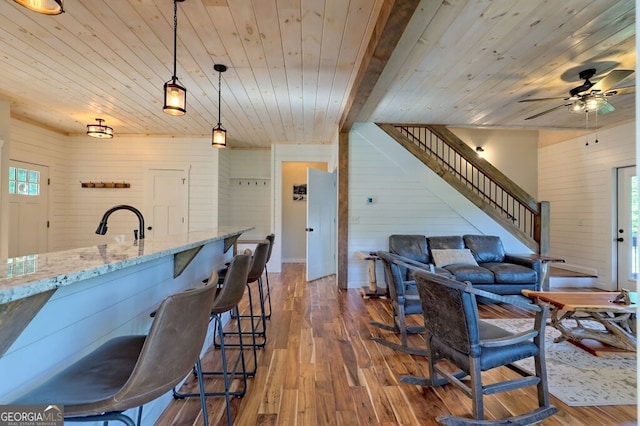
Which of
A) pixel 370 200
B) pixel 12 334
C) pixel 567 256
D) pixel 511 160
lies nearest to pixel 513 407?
pixel 12 334

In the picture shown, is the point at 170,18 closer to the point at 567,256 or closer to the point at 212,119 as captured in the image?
the point at 212,119

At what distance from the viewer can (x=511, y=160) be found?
23.3 ft

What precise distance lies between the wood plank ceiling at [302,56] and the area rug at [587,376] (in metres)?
2.78

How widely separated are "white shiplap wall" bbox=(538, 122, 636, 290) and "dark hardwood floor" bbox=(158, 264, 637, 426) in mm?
4528

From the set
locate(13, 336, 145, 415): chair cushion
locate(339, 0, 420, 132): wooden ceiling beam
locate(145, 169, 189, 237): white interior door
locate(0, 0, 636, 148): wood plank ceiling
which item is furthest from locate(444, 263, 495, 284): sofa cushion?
locate(145, 169, 189, 237): white interior door

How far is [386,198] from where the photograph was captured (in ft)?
17.5

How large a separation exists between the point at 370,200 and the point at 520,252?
2.66 metres

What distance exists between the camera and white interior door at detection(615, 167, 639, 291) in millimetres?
4969

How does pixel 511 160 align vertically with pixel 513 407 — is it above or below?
above

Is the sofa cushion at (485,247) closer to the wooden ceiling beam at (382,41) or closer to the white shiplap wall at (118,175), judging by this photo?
the wooden ceiling beam at (382,41)

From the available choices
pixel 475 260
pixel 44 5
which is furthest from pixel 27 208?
pixel 475 260

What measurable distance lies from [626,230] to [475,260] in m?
2.71

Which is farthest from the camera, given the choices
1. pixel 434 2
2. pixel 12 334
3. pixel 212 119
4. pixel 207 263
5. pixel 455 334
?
pixel 212 119

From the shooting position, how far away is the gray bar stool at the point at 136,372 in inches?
35.8
